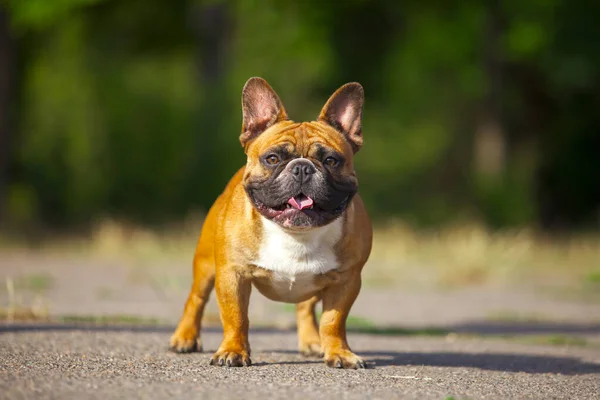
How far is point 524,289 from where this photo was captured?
13023 mm

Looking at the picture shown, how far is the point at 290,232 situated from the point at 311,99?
15704 mm

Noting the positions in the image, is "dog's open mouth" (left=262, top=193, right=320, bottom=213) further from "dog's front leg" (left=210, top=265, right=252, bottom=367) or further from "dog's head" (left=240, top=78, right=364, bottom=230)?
"dog's front leg" (left=210, top=265, right=252, bottom=367)

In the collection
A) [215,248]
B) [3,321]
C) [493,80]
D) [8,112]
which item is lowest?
[3,321]

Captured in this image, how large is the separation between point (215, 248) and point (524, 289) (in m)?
8.11

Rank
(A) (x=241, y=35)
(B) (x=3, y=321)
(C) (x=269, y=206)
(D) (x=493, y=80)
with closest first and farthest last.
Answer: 1. (C) (x=269, y=206)
2. (B) (x=3, y=321)
3. (D) (x=493, y=80)
4. (A) (x=241, y=35)

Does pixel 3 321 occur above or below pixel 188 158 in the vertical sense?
below

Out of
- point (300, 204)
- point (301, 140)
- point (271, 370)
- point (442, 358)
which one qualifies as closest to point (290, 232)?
point (300, 204)

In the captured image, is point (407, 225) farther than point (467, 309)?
Yes

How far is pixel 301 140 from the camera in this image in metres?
5.66

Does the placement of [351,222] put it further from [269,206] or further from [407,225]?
[407,225]

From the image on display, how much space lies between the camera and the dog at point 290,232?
5496mm

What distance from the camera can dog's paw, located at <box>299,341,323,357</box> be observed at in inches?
252

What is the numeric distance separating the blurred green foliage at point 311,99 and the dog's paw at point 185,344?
12772 mm

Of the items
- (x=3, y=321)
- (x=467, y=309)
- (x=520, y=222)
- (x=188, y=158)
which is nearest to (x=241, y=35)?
(x=188, y=158)
